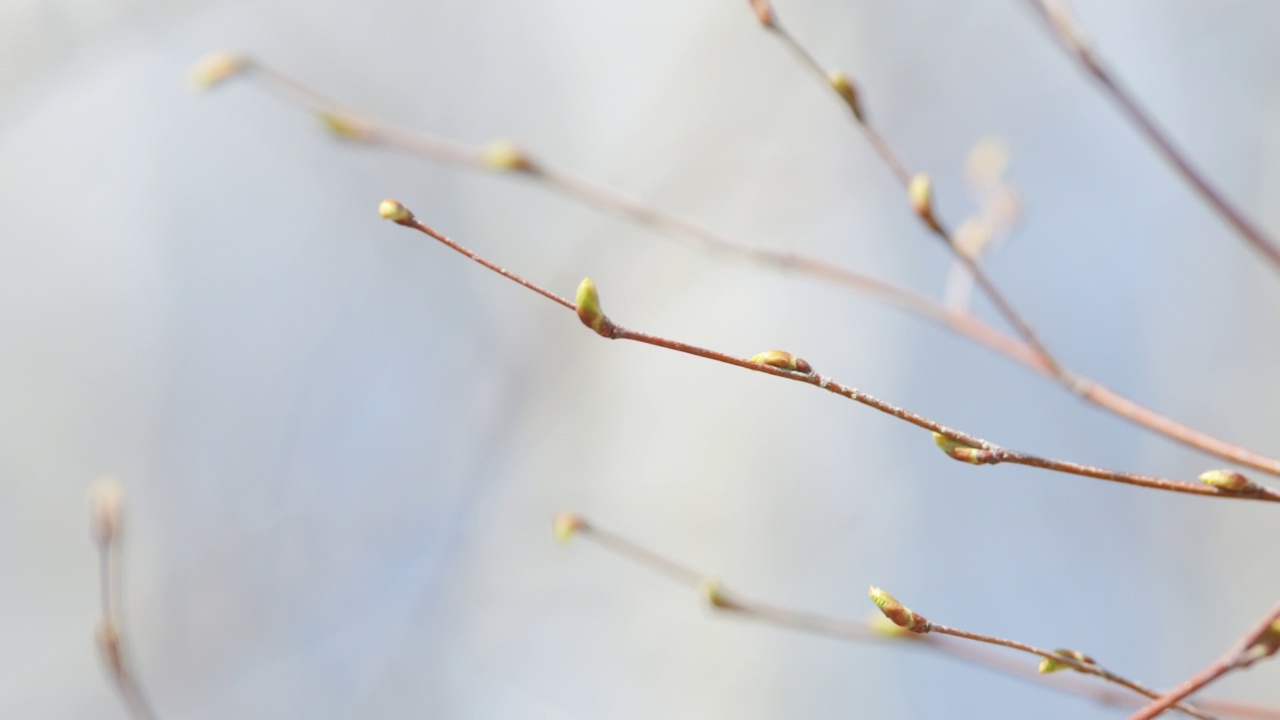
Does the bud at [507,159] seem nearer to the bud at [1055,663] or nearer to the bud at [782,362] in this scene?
the bud at [782,362]

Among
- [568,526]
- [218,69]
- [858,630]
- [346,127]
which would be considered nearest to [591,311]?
[568,526]

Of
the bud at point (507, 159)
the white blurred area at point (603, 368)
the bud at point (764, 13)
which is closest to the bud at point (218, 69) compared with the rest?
the bud at point (507, 159)

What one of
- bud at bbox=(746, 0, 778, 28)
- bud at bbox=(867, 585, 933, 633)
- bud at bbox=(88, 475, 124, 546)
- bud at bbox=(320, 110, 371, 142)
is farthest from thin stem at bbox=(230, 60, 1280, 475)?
bud at bbox=(88, 475, 124, 546)

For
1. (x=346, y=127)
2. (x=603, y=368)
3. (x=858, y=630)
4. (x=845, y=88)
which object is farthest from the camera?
(x=603, y=368)

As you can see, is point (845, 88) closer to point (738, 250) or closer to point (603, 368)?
point (738, 250)

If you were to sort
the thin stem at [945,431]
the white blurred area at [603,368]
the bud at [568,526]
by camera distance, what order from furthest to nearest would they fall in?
the white blurred area at [603,368], the bud at [568,526], the thin stem at [945,431]

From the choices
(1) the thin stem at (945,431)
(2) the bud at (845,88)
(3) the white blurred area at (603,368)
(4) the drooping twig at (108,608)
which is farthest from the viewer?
(3) the white blurred area at (603,368)

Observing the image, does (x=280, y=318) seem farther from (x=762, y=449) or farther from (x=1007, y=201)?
(x=1007, y=201)

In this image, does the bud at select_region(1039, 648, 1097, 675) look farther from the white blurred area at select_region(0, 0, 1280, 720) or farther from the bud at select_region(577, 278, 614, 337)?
the white blurred area at select_region(0, 0, 1280, 720)
